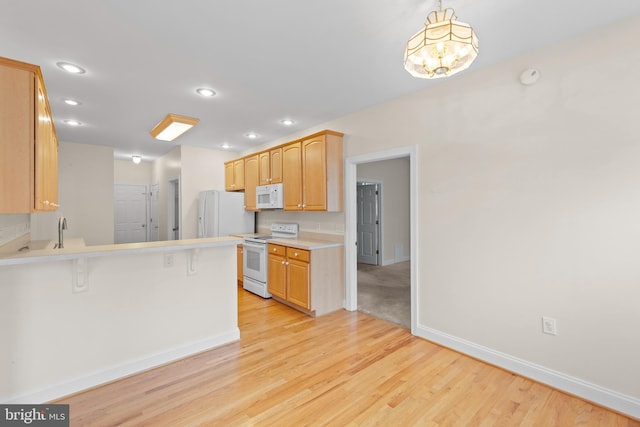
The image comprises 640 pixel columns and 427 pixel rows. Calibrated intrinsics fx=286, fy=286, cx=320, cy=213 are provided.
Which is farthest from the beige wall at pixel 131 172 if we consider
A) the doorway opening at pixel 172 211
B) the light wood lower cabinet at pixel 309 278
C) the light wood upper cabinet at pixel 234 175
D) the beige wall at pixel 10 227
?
the light wood lower cabinet at pixel 309 278

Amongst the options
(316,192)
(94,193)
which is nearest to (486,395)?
(316,192)

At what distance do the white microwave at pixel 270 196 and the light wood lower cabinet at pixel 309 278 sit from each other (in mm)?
764

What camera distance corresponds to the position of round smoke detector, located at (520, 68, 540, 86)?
2242 millimetres

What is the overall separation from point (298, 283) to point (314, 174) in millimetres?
1455

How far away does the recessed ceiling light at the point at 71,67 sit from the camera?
2418 mm

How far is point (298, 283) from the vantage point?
3688mm

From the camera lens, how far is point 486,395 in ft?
6.87

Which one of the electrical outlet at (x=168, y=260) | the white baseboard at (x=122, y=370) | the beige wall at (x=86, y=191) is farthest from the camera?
the beige wall at (x=86, y=191)

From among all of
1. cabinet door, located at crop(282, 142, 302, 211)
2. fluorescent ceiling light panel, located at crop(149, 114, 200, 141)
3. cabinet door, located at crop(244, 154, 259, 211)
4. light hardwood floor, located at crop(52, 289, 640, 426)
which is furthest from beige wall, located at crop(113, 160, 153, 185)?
light hardwood floor, located at crop(52, 289, 640, 426)

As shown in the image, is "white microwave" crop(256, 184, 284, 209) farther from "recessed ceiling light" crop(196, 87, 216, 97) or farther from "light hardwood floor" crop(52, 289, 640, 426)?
"light hardwood floor" crop(52, 289, 640, 426)

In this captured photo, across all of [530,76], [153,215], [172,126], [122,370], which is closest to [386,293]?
[530,76]

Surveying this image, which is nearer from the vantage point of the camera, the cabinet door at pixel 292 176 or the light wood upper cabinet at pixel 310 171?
the light wood upper cabinet at pixel 310 171

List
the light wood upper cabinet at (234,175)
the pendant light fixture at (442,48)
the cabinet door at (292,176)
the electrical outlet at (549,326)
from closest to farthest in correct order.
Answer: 1. the pendant light fixture at (442,48)
2. the electrical outlet at (549,326)
3. the cabinet door at (292,176)
4. the light wood upper cabinet at (234,175)

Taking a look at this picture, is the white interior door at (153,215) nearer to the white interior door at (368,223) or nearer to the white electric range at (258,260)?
the white electric range at (258,260)
